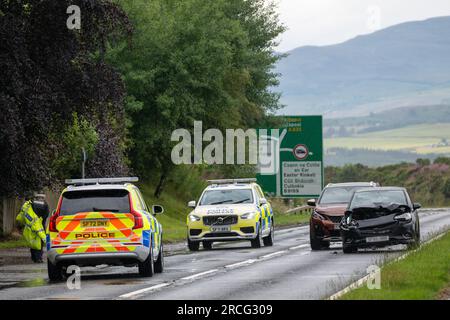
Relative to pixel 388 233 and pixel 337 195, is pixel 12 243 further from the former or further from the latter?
pixel 388 233

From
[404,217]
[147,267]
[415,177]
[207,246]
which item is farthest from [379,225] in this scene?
[415,177]

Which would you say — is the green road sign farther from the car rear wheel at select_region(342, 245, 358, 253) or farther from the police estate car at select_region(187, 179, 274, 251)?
the car rear wheel at select_region(342, 245, 358, 253)

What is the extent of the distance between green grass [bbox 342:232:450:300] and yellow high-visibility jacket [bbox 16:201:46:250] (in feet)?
29.3

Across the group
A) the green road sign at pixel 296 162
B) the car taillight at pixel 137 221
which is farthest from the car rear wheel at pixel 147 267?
the green road sign at pixel 296 162

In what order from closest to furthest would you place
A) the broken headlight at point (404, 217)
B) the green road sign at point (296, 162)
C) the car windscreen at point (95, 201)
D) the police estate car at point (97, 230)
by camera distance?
the police estate car at point (97, 230), the car windscreen at point (95, 201), the broken headlight at point (404, 217), the green road sign at point (296, 162)

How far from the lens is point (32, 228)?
30266mm

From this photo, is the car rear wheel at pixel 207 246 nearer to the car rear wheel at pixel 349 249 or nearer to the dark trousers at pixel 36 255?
the car rear wheel at pixel 349 249

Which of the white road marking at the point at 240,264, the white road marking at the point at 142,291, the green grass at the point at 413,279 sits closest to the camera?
the green grass at the point at 413,279

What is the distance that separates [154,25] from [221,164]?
40.0 feet

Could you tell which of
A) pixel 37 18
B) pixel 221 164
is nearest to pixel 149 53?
pixel 221 164

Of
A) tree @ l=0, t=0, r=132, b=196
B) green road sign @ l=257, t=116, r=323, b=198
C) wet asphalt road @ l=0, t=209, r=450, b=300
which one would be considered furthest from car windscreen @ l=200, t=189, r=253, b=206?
green road sign @ l=257, t=116, r=323, b=198

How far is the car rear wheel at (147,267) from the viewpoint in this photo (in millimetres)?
23656

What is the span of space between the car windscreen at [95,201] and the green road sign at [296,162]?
138 ft

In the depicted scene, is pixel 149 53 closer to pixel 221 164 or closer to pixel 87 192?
pixel 221 164
